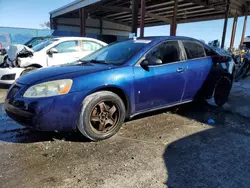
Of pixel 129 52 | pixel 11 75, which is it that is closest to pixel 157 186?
pixel 129 52

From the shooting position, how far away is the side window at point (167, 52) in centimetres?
352

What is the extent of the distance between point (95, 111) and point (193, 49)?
2.32 m

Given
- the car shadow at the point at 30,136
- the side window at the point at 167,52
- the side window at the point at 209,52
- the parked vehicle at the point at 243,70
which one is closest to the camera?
the car shadow at the point at 30,136

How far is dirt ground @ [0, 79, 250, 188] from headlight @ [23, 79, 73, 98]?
71cm

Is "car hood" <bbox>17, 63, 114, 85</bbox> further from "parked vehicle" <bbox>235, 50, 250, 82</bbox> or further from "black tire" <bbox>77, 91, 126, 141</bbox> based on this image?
"parked vehicle" <bbox>235, 50, 250, 82</bbox>

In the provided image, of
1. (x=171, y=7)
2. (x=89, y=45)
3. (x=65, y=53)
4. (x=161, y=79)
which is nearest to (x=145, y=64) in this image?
(x=161, y=79)

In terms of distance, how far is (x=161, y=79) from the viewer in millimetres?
3439

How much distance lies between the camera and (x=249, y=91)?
6.49m

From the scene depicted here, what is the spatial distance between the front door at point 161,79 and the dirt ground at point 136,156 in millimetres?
439

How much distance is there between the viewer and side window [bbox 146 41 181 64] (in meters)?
3.52

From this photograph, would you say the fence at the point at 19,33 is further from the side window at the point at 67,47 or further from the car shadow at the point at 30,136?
the car shadow at the point at 30,136

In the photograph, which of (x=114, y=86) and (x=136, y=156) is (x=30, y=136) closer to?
(x=114, y=86)

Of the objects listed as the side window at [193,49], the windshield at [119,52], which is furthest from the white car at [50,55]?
the side window at [193,49]

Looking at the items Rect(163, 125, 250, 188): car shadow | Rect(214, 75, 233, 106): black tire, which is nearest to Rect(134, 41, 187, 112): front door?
Rect(163, 125, 250, 188): car shadow
